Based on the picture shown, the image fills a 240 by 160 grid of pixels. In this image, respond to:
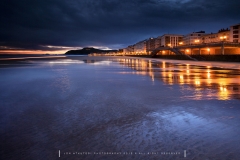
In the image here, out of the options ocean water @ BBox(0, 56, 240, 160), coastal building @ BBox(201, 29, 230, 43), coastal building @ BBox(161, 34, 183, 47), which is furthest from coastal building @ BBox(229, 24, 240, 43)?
ocean water @ BBox(0, 56, 240, 160)

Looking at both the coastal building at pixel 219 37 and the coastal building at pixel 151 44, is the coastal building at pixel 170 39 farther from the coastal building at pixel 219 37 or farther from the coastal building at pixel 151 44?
the coastal building at pixel 219 37

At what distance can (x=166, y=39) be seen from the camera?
142625mm

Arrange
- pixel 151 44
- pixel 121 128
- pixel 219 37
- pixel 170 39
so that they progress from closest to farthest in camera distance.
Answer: pixel 121 128 < pixel 219 37 < pixel 170 39 < pixel 151 44

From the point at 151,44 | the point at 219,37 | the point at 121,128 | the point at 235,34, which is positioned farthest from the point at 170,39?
the point at 121,128

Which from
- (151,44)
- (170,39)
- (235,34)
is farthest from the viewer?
(151,44)

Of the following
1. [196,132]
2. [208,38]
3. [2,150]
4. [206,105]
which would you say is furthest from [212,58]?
[208,38]

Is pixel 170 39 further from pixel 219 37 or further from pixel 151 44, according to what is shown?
pixel 219 37

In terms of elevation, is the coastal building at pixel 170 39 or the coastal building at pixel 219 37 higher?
the coastal building at pixel 170 39

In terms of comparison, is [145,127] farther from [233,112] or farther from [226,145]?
[233,112]

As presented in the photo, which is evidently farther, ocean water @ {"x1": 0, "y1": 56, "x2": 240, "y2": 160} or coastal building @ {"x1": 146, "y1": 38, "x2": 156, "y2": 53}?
coastal building @ {"x1": 146, "y1": 38, "x2": 156, "y2": 53}

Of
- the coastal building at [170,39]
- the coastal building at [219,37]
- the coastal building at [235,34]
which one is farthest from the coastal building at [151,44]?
the coastal building at [235,34]

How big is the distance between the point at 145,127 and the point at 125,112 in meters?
1.50

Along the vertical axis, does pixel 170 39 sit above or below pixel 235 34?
above

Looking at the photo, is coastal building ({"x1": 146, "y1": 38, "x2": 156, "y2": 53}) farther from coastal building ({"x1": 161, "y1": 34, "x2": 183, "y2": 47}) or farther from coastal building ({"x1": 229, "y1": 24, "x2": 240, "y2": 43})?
coastal building ({"x1": 229, "y1": 24, "x2": 240, "y2": 43})
